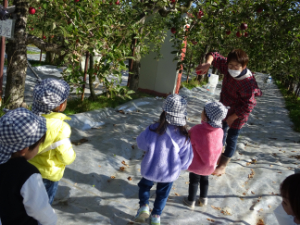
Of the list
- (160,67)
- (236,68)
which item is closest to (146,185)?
(236,68)

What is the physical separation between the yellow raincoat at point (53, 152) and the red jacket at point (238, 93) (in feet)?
6.28

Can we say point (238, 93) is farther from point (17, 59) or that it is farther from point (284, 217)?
point (17, 59)

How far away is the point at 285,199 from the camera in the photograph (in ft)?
3.89

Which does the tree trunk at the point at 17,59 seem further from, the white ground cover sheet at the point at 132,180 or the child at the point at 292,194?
the child at the point at 292,194

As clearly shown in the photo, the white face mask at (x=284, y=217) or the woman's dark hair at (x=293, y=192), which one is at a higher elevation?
the woman's dark hair at (x=293, y=192)

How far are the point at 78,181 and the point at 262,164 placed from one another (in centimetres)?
264

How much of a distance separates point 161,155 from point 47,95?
0.94m

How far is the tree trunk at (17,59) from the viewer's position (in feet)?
13.2

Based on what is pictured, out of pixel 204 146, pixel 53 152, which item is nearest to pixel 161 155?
pixel 204 146

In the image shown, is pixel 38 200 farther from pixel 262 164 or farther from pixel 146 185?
pixel 262 164

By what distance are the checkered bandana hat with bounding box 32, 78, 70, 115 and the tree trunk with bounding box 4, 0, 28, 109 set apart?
8.40 ft

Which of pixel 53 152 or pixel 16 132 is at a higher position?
pixel 16 132

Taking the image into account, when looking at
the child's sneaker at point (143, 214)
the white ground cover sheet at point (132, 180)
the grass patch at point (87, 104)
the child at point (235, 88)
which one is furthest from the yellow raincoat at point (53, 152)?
the grass patch at point (87, 104)

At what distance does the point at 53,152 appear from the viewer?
68.6 inches
